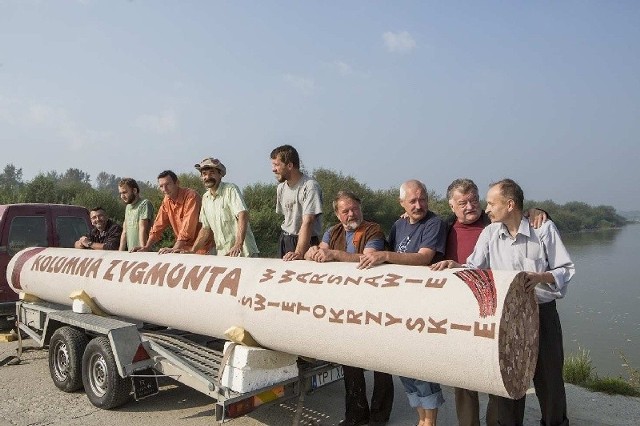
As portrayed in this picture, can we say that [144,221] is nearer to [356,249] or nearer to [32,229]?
[32,229]


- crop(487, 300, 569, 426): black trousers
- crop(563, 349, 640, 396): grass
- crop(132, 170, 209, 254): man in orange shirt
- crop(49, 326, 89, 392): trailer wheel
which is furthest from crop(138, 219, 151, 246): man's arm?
crop(563, 349, 640, 396): grass

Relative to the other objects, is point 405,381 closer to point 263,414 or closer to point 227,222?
point 263,414

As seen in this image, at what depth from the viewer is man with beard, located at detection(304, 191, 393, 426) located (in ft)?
14.7

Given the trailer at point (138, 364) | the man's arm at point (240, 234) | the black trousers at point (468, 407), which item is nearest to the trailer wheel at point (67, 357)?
the trailer at point (138, 364)

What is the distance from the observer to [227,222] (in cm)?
595

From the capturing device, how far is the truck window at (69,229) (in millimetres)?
8461

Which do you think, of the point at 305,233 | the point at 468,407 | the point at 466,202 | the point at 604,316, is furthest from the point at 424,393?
the point at 604,316

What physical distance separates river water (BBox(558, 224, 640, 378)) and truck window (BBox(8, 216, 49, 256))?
32.0ft

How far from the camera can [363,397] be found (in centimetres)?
475

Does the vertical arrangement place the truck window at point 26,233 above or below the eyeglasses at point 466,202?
below

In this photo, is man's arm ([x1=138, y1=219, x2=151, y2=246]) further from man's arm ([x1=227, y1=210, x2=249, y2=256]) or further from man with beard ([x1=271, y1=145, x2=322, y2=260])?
man with beard ([x1=271, y1=145, x2=322, y2=260])

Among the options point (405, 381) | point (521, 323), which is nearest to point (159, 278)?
point (405, 381)

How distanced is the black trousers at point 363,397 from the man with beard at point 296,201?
118 cm

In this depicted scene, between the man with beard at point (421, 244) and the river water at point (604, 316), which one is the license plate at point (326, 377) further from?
the river water at point (604, 316)
